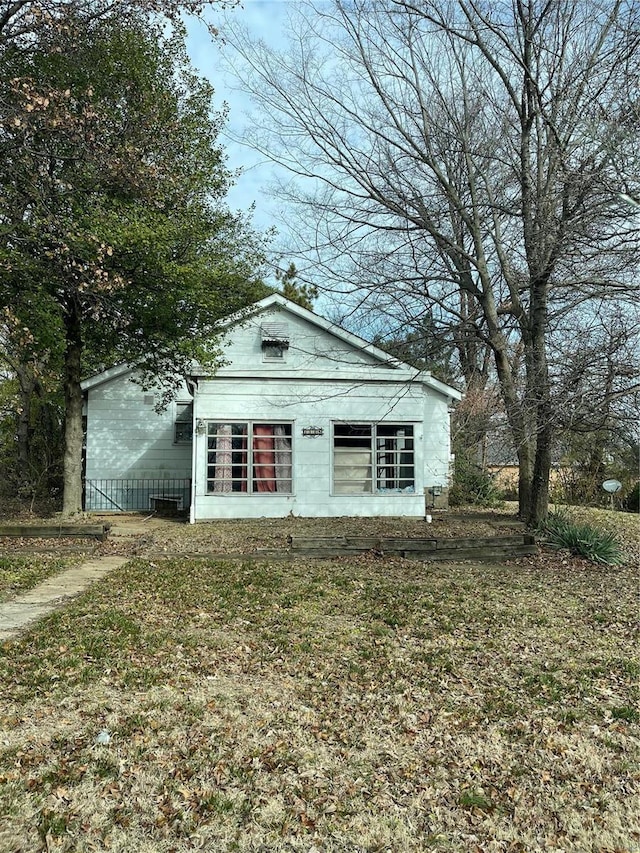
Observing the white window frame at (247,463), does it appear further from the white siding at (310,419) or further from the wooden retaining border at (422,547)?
the wooden retaining border at (422,547)

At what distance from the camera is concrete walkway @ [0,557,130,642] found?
636 centimetres

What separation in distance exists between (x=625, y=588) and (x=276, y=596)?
4779mm

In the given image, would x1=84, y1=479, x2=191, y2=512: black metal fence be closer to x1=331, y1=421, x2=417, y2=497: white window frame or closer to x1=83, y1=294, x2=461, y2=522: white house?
x1=83, y1=294, x2=461, y2=522: white house

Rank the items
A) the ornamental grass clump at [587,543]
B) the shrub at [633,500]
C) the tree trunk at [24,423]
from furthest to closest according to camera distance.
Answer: the tree trunk at [24,423], the shrub at [633,500], the ornamental grass clump at [587,543]

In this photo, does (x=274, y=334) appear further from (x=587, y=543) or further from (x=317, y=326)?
(x=587, y=543)

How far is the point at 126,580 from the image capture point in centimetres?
840

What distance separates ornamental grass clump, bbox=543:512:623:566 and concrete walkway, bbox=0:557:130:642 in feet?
24.2

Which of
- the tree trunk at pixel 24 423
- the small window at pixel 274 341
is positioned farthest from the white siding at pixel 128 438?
Result: the small window at pixel 274 341

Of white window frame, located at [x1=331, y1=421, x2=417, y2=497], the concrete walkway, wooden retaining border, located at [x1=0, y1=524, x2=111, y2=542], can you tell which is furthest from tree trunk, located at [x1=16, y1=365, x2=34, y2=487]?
the concrete walkway

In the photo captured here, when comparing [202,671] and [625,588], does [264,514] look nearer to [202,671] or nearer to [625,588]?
[625,588]

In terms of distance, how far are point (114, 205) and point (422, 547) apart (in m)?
9.41

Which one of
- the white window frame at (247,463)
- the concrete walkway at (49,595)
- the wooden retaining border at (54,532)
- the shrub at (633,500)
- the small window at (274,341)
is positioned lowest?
the concrete walkway at (49,595)

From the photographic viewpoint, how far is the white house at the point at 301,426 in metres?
15.6

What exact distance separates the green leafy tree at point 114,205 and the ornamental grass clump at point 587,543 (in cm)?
840
